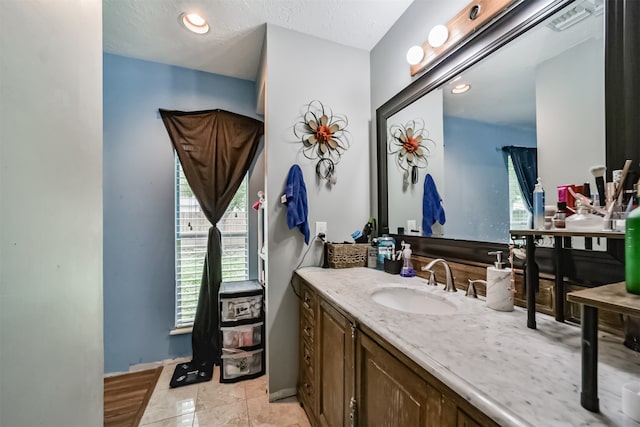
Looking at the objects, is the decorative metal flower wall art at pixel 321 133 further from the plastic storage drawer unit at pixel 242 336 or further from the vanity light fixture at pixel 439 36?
the plastic storage drawer unit at pixel 242 336

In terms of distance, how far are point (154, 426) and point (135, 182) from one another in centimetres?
181

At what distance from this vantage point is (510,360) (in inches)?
23.1

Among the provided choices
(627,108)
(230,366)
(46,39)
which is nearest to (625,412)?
(627,108)

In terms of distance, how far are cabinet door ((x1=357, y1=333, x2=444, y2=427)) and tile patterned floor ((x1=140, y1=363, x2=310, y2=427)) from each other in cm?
93

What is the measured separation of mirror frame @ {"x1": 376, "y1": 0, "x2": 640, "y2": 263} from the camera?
28.0 inches

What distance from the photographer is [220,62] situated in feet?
7.18

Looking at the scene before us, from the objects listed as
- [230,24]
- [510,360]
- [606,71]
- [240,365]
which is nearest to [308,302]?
[240,365]

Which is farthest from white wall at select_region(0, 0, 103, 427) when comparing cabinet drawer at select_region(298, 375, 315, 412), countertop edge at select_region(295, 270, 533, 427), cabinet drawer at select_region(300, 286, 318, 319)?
cabinet drawer at select_region(298, 375, 315, 412)

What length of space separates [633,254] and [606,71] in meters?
0.67

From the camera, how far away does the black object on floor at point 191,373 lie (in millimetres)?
1885

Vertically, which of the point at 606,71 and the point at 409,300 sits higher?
the point at 606,71

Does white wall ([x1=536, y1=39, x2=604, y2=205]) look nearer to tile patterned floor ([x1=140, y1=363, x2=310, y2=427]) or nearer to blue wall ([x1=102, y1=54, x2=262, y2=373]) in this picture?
tile patterned floor ([x1=140, y1=363, x2=310, y2=427])

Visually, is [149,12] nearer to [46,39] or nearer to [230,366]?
[46,39]

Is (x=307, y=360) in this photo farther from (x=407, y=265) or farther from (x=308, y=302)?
(x=407, y=265)
